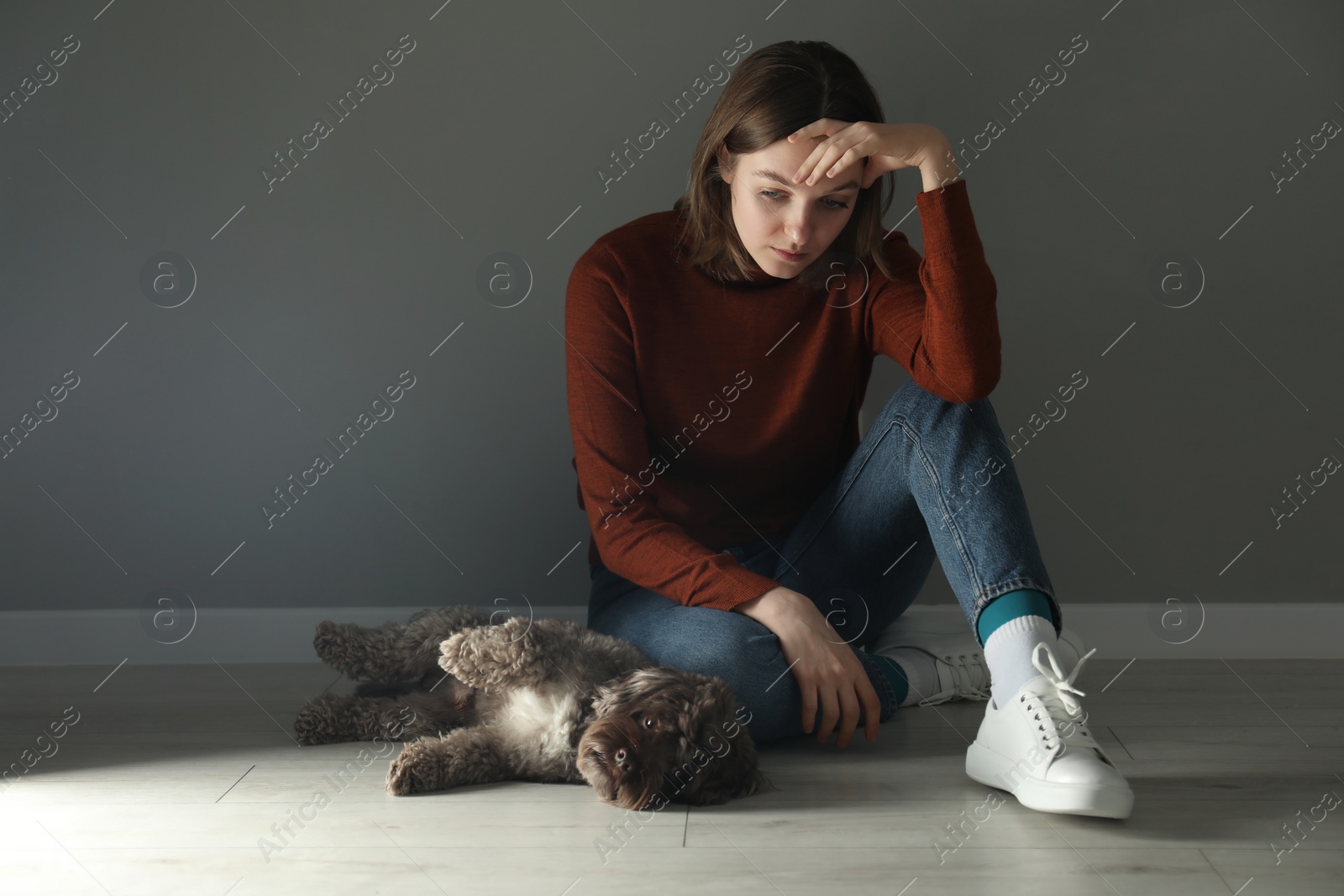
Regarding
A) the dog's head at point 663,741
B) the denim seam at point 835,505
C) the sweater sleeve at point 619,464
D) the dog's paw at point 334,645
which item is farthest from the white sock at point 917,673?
the dog's paw at point 334,645

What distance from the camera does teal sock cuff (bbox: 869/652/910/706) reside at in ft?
4.98

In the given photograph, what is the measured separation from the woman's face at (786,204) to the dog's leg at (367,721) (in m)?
0.79

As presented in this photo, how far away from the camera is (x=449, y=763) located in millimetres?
1238

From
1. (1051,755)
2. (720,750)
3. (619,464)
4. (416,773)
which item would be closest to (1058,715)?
(1051,755)

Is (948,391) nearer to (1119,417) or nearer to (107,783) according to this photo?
(1119,417)

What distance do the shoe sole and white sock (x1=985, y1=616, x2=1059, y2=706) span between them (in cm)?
8

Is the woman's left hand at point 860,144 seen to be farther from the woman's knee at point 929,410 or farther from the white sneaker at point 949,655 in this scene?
the white sneaker at point 949,655

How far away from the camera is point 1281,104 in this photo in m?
1.86

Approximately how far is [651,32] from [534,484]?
2.85 feet

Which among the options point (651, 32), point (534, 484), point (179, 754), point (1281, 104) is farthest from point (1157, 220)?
point (179, 754)

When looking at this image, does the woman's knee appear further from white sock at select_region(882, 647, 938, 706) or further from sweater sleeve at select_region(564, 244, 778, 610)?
white sock at select_region(882, 647, 938, 706)

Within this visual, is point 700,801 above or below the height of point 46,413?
below

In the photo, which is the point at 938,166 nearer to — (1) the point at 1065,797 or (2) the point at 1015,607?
(2) the point at 1015,607

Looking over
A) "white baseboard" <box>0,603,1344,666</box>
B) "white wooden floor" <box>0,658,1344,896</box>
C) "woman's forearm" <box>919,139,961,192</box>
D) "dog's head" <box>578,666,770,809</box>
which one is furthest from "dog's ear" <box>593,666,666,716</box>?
"white baseboard" <box>0,603,1344,666</box>
